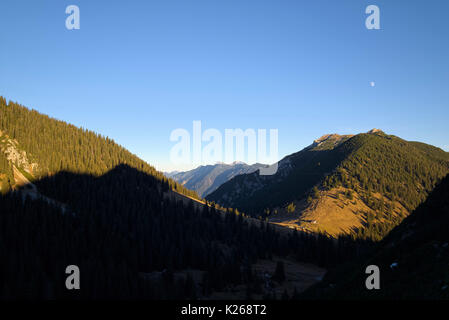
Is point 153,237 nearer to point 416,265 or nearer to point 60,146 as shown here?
point 416,265

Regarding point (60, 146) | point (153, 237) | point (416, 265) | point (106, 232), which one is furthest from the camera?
point (60, 146)

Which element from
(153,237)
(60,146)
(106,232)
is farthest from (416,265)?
(60,146)

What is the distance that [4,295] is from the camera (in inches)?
1962

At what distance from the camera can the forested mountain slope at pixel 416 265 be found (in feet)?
103

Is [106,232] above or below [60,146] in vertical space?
below

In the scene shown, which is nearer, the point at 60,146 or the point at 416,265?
the point at 416,265

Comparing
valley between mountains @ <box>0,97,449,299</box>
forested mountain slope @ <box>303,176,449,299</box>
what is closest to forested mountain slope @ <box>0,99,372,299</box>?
valley between mountains @ <box>0,97,449,299</box>

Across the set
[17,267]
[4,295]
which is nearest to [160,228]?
[17,267]

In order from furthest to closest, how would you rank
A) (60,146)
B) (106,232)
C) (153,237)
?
(60,146) < (153,237) < (106,232)

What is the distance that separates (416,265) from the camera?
36.6m

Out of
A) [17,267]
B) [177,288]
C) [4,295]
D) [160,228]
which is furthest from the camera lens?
[160,228]

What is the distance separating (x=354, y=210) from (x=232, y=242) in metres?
117

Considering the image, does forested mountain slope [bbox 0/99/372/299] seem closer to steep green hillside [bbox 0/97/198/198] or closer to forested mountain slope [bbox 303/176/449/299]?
steep green hillside [bbox 0/97/198/198]
